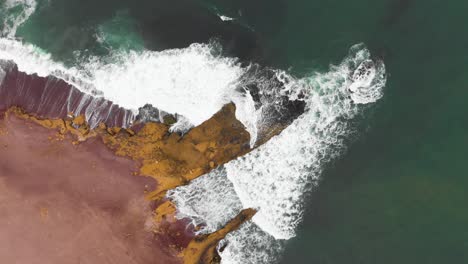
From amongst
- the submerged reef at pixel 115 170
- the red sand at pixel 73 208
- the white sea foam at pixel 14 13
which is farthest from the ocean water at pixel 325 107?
the red sand at pixel 73 208

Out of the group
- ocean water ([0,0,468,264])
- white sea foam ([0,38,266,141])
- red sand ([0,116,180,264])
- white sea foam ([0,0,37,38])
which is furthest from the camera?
white sea foam ([0,0,37,38])

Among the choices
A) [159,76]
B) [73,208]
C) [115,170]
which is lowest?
[73,208]

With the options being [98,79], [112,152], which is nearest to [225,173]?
[112,152]

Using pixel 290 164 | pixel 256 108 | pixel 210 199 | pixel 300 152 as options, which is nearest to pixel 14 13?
pixel 256 108

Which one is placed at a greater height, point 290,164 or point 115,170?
point 290,164

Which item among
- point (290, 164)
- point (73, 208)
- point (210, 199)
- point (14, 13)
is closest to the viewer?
point (73, 208)

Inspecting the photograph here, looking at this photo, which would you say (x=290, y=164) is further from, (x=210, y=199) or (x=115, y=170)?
(x=115, y=170)

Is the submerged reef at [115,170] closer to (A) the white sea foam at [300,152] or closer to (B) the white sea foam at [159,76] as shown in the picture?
(B) the white sea foam at [159,76]

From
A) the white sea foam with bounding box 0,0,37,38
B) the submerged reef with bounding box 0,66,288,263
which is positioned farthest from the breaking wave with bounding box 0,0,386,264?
the white sea foam with bounding box 0,0,37,38

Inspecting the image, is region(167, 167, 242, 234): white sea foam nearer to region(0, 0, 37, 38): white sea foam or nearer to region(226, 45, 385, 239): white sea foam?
region(226, 45, 385, 239): white sea foam
